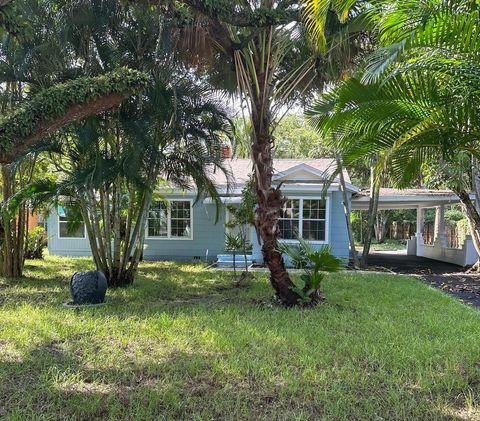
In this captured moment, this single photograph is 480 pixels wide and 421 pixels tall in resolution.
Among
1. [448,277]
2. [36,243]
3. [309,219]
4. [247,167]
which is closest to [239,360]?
[448,277]

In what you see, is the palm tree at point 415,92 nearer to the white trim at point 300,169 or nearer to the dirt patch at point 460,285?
the dirt patch at point 460,285

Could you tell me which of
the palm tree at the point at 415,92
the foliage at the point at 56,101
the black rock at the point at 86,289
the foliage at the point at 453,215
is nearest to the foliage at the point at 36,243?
the black rock at the point at 86,289

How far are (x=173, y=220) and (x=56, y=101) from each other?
1357 cm

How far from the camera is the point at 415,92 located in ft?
15.0

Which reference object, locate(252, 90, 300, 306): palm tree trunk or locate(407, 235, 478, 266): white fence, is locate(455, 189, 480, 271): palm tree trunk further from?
locate(252, 90, 300, 306): palm tree trunk

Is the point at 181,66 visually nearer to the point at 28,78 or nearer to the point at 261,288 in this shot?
the point at 28,78

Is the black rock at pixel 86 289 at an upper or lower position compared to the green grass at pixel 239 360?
upper

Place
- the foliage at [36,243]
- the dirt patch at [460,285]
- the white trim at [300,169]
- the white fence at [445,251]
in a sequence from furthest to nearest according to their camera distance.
Result: 1. the white fence at [445,251]
2. the foliage at [36,243]
3. the white trim at [300,169]
4. the dirt patch at [460,285]

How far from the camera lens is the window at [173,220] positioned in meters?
17.4

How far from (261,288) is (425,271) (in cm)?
767

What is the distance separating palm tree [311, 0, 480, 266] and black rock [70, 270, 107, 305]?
542 cm

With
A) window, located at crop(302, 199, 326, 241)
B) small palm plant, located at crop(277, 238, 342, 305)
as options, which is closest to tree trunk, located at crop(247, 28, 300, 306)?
small palm plant, located at crop(277, 238, 342, 305)

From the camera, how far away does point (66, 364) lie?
5137 mm

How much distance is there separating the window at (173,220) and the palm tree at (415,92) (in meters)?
12.1
